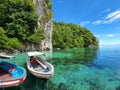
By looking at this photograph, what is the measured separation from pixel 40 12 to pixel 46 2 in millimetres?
5145

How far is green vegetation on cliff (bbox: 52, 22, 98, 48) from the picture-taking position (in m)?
61.2

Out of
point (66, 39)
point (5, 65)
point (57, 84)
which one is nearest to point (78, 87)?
point (57, 84)

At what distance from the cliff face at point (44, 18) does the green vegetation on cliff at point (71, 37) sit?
1116 centimetres

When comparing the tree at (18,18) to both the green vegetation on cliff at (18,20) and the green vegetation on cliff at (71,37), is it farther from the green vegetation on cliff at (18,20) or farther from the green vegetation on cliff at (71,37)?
the green vegetation on cliff at (71,37)

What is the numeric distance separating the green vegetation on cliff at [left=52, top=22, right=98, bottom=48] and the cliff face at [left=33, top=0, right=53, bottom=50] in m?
11.2

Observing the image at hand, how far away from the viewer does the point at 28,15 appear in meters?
38.1

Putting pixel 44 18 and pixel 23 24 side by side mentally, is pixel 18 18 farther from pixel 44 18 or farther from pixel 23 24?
pixel 44 18

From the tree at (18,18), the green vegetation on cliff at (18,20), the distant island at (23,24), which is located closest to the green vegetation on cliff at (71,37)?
the distant island at (23,24)

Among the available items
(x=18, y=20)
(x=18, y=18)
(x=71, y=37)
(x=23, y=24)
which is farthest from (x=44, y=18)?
(x=71, y=37)

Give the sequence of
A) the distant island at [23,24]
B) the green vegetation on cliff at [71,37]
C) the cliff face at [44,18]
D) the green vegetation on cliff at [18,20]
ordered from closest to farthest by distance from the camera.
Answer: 1. the distant island at [23,24]
2. the green vegetation on cliff at [18,20]
3. the cliff face at [44,18]
4. the green vegetation on cliff at [71,37]

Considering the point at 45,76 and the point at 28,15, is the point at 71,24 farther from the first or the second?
the point at 45,76

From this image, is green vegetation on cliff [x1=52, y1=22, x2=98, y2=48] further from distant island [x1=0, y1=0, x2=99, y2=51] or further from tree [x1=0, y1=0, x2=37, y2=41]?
tree [x1=0, y1=0, x2=37, y2=41]

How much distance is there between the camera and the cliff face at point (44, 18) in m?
44.3

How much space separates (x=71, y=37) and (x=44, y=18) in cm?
3090
